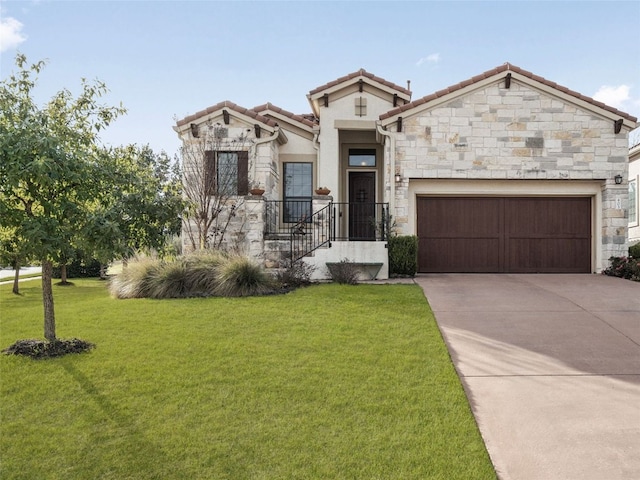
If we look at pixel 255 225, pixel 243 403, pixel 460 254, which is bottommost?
pixel 243 403

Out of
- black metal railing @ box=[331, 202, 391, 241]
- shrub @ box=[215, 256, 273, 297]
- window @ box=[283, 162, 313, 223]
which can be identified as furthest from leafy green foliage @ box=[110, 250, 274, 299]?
black metal railing @ box=[331, 202, 391, 241]

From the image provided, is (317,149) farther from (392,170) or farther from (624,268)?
(624,268)

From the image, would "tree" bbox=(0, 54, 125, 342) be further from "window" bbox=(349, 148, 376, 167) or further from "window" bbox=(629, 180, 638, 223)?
"window" bbox=(629, 180, 638, 223)

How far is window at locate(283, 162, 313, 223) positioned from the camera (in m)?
15.4

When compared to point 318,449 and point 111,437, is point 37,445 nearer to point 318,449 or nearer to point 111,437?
point 111,437

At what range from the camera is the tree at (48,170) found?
517 centimetres

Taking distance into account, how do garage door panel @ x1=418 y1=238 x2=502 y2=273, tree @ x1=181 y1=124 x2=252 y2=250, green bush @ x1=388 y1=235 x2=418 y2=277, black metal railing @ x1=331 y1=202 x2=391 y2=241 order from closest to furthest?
green bush @ x1=388 y1=235 x2=418 y2=277, garage door panel @ x1=418 y1=238 x2=502 y2=273, tree @ x1=181 y1=124 x2=252 y2=250, black metal railing @ x1=331 y1=202 x2=391 y2=241

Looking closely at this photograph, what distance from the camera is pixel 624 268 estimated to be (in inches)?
469

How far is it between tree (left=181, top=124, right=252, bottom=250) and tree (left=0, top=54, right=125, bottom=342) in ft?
24.4

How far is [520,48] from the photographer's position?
1334cm

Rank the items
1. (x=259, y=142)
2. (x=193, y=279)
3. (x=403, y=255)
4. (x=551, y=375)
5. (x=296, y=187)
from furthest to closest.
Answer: (x=296, y=187), (x=259, y=142), (x=403, y=255), (x=193, y=279), (x=551, y=375)

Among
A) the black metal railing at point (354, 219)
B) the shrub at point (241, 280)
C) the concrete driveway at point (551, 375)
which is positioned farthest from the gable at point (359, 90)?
the concrete driveway at point (551, 375)

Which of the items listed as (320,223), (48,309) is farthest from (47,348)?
(320,223)

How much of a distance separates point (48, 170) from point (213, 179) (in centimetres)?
911
